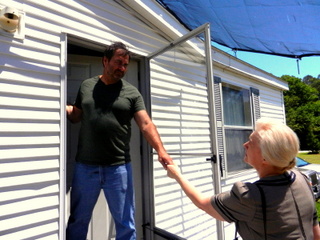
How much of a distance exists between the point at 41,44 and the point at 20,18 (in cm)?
23

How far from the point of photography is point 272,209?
3.38 ft

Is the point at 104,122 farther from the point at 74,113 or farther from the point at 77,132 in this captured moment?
the point at 77,132

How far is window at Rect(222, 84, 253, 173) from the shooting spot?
4629 mm

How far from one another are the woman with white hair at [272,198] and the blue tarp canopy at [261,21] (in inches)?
77.6

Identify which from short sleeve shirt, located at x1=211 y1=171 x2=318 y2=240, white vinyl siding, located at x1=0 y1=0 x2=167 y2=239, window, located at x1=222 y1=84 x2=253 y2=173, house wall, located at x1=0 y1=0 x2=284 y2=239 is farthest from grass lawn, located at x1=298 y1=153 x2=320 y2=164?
white vinyl siding, located at x1=0 y1=0 x2=167 y2=239

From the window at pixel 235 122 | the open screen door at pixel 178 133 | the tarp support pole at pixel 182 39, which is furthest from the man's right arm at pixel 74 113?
the window at pixel 235 122

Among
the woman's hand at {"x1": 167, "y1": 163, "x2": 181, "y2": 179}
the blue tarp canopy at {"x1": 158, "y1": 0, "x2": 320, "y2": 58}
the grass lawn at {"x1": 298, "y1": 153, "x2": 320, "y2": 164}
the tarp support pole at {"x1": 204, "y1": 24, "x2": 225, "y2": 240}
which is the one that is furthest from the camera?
the grass lawn at {"x1": 298, "y1": 153, "x2": 320, "y2": 164}

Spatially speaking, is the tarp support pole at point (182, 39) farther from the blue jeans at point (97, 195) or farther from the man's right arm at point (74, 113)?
the blue jeans at point (97, 195)

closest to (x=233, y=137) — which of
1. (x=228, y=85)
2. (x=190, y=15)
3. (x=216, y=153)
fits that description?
(x=228, y=85)

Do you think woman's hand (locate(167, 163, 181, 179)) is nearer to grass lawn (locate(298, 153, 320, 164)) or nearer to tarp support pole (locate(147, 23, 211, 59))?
tarp support pole (locate(147, 23, 211, 59))

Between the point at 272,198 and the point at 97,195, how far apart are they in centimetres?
137

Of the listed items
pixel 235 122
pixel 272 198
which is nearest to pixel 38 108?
pixel 272 198

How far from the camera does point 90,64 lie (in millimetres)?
2604

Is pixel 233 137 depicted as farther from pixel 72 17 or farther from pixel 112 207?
pixel 72 17
